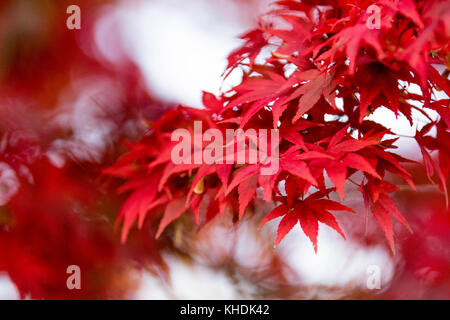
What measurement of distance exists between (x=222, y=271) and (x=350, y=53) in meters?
0.81

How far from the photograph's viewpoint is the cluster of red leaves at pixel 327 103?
425 millimetres

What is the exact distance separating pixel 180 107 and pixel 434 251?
0.71 m

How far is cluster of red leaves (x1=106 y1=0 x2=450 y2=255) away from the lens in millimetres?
425

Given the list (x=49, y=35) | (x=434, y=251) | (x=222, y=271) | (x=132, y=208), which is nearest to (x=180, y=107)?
(x=132, y=208)

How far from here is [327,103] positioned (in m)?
0.58

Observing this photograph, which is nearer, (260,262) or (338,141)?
(338,141)

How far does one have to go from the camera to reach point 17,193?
2.50 ft

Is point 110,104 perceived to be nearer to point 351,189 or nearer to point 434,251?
point 351,189

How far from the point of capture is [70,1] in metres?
0.79

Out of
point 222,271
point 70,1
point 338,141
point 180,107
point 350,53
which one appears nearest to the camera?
point 350,53

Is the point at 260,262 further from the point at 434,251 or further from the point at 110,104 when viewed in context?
the point at 110,104

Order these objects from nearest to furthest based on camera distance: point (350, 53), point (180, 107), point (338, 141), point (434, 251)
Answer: point (350, 53) < point (338, 141) < point (180, 107) < point (434, 251)
